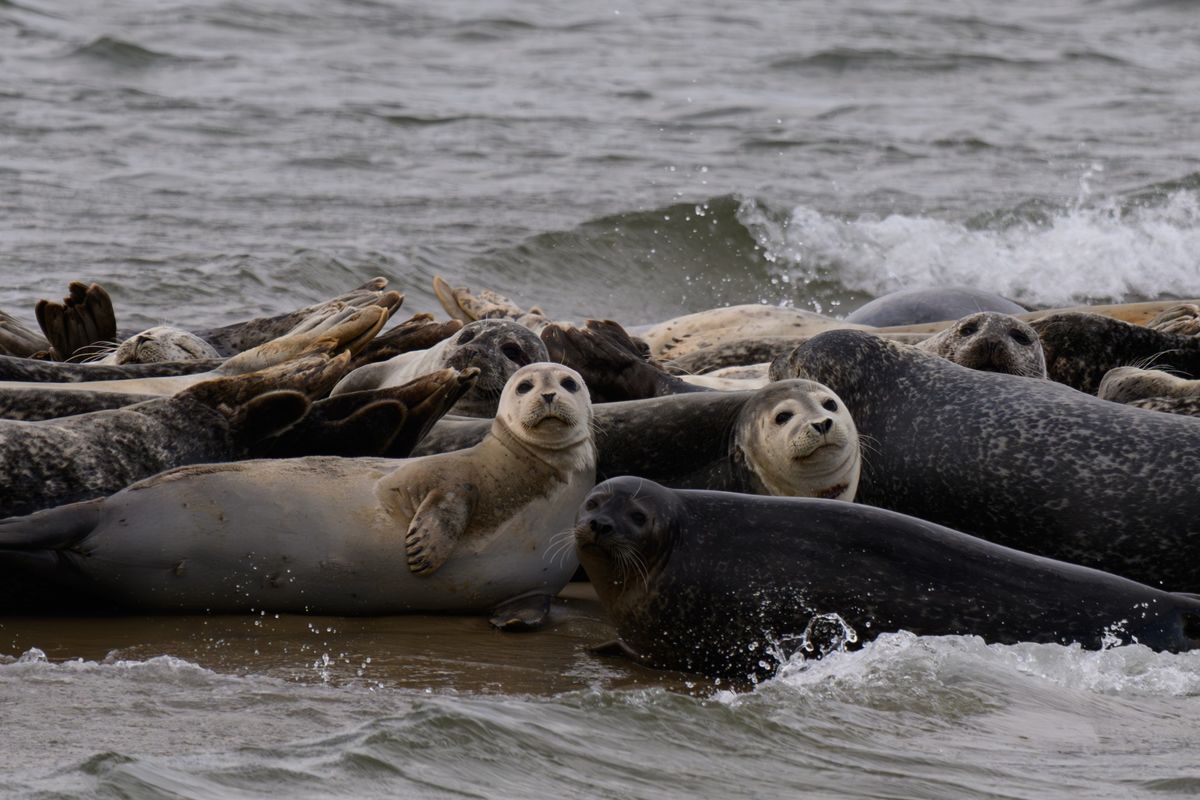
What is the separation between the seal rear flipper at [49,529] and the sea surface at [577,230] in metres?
0.21

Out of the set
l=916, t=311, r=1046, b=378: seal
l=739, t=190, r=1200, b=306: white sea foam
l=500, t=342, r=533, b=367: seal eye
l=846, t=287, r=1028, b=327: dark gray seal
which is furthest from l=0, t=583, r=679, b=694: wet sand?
l=739, t=190, r=1200, b=306: white sea foam

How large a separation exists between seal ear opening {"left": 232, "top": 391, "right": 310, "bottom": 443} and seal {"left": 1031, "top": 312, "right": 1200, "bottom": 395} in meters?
3.00

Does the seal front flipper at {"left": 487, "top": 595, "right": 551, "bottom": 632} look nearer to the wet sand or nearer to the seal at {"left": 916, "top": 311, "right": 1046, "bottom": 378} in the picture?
the wet sand

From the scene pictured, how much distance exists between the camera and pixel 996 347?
19.4ft

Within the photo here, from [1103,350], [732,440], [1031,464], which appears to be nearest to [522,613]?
[732,440]

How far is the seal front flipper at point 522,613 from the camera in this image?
432 cm

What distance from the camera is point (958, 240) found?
13.1 metres

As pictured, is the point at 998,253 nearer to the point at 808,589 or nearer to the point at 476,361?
the point at 476,361

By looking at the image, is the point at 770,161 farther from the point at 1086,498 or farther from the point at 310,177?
the point at 1086,498

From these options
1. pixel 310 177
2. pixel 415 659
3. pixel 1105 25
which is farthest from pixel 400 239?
pixel 1105 25

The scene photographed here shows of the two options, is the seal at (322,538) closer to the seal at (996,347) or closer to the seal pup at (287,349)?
the seal pup at (287,349)

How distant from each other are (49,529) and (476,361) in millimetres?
1950

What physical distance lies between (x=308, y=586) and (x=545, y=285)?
769cm

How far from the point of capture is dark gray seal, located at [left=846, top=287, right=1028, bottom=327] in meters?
8.29
